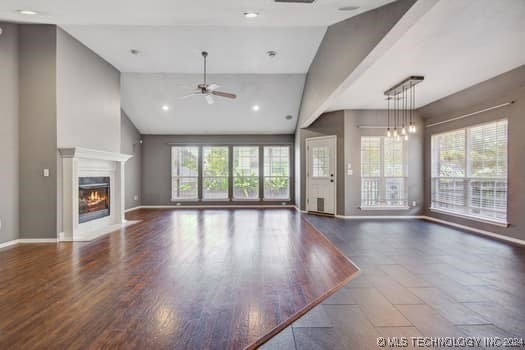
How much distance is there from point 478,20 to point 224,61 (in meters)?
4.37

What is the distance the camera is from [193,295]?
8.32ft

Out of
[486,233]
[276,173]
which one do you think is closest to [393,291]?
[486,233]

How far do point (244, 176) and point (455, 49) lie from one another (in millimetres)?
6715

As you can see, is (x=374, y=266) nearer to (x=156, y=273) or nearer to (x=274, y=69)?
(x=156, y=273)

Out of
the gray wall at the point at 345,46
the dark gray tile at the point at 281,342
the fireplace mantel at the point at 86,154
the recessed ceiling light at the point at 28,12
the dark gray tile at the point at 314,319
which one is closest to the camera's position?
the dark gray tile at the point at 281,342

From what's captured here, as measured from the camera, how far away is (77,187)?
4668 mm

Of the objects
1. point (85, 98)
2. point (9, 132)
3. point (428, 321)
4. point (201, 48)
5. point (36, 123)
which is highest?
point (201, 48)

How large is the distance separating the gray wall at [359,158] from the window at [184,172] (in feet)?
16.7

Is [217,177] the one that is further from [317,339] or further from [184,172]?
[317,339]

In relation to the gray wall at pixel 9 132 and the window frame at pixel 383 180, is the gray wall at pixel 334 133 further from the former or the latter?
the gray wall at pixel 9 132

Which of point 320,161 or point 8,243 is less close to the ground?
point 320,161

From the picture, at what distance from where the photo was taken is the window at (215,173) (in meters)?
9.16

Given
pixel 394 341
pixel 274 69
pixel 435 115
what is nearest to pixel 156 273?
pixel 394 341

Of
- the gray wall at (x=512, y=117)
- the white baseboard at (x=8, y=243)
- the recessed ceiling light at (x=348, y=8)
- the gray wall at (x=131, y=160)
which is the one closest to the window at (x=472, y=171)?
the gray wall at (x=512, y=117)
